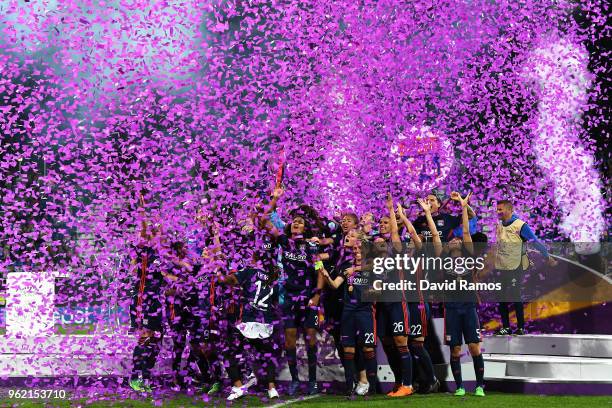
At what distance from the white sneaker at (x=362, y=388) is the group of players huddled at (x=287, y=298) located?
11 mm

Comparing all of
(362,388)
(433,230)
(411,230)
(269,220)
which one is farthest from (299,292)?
(433,230)

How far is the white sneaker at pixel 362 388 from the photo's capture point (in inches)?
388

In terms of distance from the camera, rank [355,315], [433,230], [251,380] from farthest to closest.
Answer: [251,380] < [433,230] < [355,315]

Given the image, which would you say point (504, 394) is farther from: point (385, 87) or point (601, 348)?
point (385, 87)

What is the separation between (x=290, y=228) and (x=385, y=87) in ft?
8.56

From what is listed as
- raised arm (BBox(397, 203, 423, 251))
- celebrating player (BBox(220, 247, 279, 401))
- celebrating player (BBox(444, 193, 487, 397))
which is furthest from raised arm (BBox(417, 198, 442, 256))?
celebrating player (BBox(220, 247, 279, 401))

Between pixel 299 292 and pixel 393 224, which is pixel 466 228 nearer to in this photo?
pixel 393 224

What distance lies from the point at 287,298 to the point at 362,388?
1323mm

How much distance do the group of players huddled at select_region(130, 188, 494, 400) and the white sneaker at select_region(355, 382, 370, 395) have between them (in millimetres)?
11

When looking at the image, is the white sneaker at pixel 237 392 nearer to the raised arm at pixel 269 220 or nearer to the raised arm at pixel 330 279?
the raised arm at pixel 330 279

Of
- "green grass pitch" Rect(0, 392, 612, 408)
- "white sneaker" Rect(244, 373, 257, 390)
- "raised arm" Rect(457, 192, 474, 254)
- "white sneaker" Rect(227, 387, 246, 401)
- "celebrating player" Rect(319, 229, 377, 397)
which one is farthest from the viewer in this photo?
"white sneaker" Rect(244, 373, 257, 390)

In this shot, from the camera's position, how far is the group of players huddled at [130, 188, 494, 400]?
386 inches

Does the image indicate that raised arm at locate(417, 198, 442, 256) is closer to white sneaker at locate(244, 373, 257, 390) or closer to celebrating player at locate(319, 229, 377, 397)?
celebrating player at locate(319, 229, 377, 397)

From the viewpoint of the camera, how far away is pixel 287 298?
10031mm
